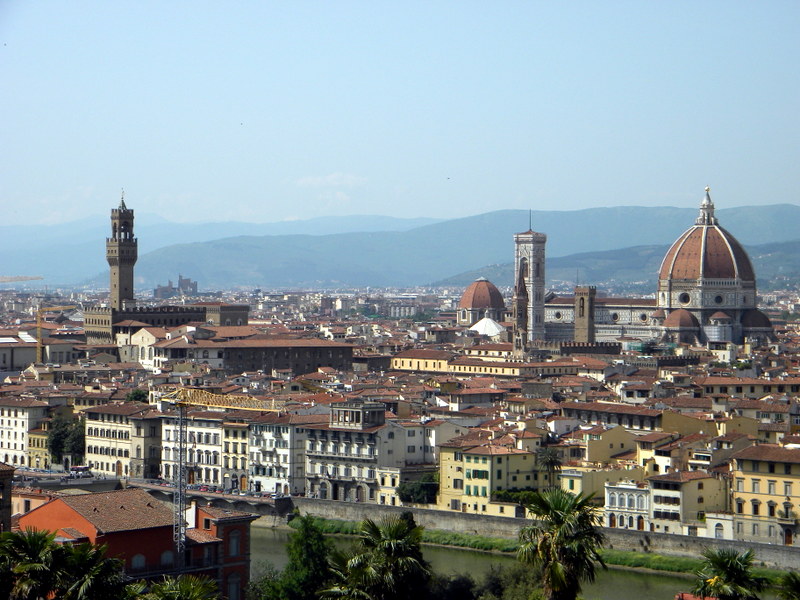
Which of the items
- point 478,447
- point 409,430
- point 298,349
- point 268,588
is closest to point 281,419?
point 409,430

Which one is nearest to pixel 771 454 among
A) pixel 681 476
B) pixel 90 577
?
pixel 681 476

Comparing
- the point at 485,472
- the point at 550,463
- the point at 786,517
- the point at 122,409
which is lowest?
the point at 786,517

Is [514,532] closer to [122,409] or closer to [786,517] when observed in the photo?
[786,517]

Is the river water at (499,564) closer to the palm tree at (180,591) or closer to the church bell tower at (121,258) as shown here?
the palm tree at (180,591)

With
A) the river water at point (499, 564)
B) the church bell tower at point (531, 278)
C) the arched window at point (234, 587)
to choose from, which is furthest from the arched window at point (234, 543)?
the church bell tower at point (531, 278)

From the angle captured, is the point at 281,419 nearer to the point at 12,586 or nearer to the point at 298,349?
the point at 12,586
